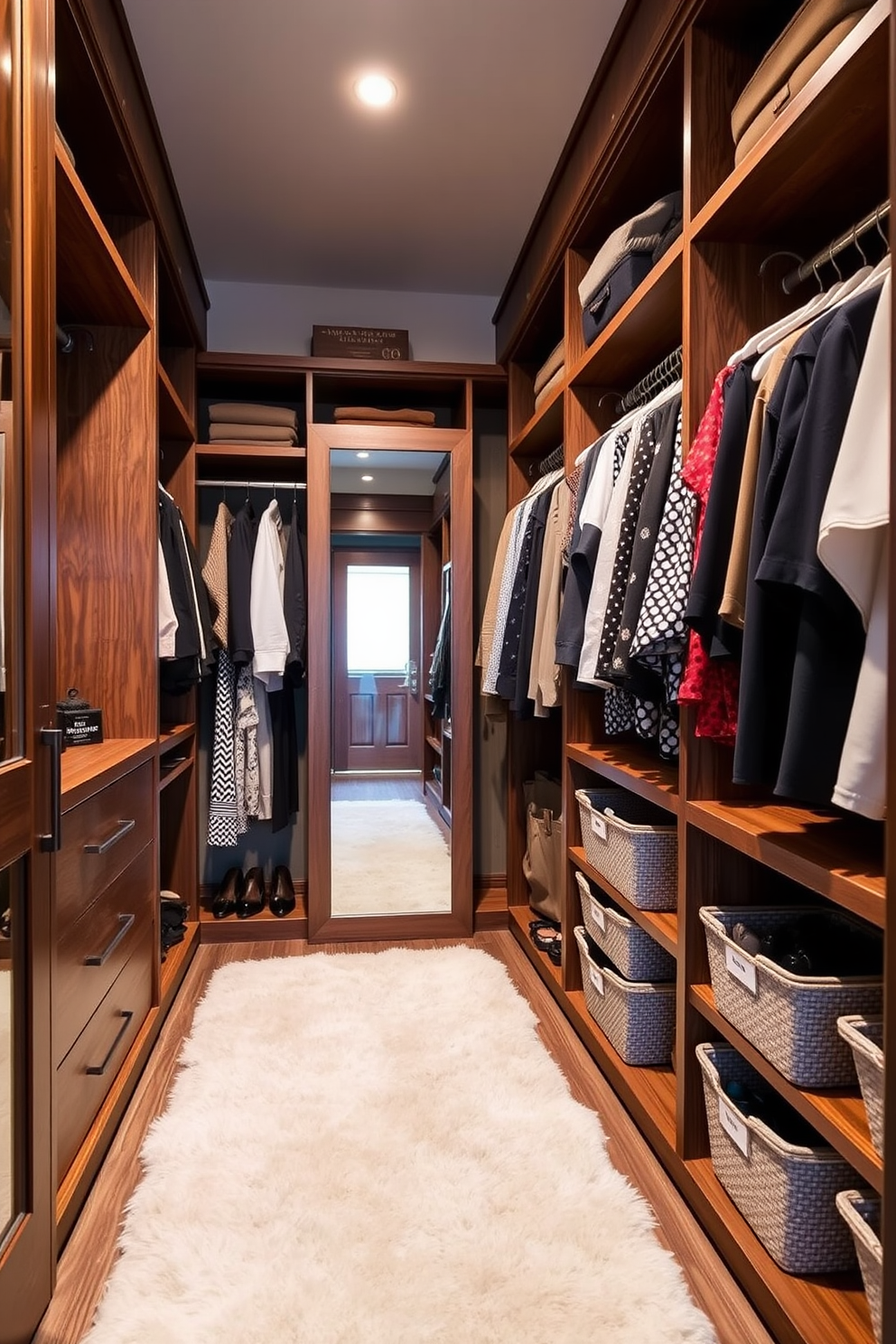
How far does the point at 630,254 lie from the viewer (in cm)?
183

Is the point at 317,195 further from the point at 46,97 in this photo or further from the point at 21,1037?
the point at 21,1037

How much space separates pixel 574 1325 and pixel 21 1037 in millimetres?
999

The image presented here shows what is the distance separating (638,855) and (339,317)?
2.61m

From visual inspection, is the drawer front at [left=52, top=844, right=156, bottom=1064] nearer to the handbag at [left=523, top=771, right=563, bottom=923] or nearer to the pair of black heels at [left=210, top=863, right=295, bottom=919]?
the pair of black heels at [left=210, top=863, right=295, bottom=919]

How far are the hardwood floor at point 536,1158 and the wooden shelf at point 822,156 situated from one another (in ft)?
6.22

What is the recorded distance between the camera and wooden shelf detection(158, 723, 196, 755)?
2.35 meters

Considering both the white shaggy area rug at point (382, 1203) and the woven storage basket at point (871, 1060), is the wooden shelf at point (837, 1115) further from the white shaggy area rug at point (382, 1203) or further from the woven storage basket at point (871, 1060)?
the white shaggy area rug at point (382, 1203)

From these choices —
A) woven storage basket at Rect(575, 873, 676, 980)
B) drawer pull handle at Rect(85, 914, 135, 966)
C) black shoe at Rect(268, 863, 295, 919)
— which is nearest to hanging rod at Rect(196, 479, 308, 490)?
black shoe at Rect(268, 863, 295, 919)

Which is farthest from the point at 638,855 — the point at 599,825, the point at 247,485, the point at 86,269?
the point at 247,485

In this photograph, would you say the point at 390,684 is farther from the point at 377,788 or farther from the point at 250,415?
the point at 250,415

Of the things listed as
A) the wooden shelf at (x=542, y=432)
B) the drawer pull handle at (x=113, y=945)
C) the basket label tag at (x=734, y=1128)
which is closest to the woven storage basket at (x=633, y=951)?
the basket label tag at (x=734, y=1128)

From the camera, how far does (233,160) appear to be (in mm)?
2367

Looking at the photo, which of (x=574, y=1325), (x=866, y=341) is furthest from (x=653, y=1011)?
(x=866, y=341)

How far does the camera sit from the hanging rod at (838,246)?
43.5 inches
